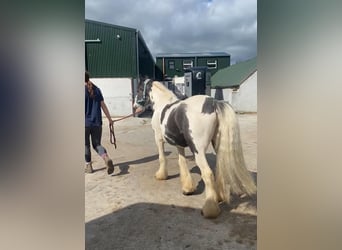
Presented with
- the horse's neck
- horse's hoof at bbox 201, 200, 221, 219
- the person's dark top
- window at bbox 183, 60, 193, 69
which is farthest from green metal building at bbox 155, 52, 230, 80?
horse's hoof at bbox 201, 200, 221, 219

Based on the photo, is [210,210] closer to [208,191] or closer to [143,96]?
[208,191]

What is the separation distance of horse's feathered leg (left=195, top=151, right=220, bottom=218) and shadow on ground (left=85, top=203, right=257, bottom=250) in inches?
2.1

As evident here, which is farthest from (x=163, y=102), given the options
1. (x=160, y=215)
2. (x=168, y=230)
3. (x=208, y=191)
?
(x=168, y=230)

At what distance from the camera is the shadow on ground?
4.98ft

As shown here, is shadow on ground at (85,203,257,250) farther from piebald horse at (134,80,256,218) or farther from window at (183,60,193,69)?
window at (183,60,193,69)

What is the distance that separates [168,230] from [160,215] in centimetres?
20

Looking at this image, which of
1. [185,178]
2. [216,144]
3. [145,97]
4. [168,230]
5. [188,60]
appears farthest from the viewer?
[188,60]

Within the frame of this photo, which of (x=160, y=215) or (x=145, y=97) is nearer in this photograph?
(x=160, y=215)

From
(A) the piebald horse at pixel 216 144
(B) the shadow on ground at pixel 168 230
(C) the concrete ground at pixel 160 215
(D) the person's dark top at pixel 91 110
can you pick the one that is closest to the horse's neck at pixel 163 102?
(A) the piebald horse at pixel 216 144

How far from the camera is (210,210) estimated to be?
1872mm
